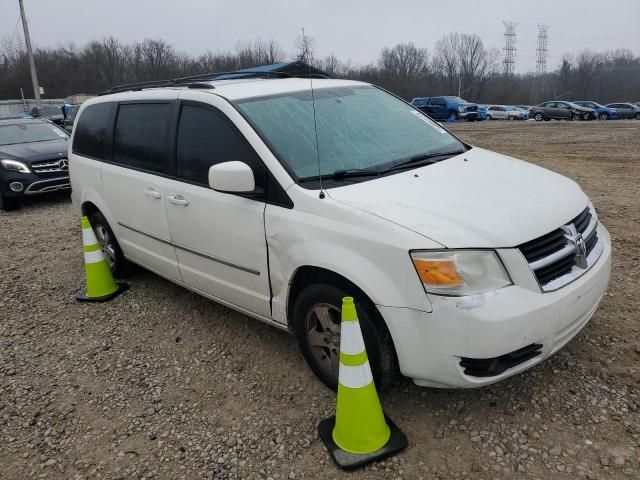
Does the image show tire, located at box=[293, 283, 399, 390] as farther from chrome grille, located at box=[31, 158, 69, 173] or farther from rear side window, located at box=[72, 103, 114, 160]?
chrome grille, located at box=[31, 158, 69, 173]

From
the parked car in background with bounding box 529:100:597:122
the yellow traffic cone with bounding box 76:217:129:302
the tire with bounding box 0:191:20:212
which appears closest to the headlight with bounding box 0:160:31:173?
the tire with bounding box 0:191:20:212

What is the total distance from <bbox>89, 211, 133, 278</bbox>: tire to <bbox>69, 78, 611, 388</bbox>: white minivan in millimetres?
629

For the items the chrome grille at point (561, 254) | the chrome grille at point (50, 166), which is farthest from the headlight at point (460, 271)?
the chrome grille at point (50, 166)

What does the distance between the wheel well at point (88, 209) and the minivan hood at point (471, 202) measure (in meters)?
3.26

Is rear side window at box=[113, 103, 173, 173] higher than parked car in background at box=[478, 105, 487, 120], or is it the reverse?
rear side window at box=[113, 103, 173, 173]

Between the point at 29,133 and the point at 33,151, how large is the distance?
109cm

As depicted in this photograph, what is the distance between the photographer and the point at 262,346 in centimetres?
374

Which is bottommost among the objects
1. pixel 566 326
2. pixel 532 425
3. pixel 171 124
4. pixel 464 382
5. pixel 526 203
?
pixel 532 425

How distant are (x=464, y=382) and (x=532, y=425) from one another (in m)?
0.53

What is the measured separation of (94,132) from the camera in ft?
16.2

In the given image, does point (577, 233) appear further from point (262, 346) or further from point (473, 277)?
point (262, 346)

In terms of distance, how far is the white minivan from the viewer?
2.44 m

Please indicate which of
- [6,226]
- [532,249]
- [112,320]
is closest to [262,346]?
[112,320]

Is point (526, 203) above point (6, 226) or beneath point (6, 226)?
above
